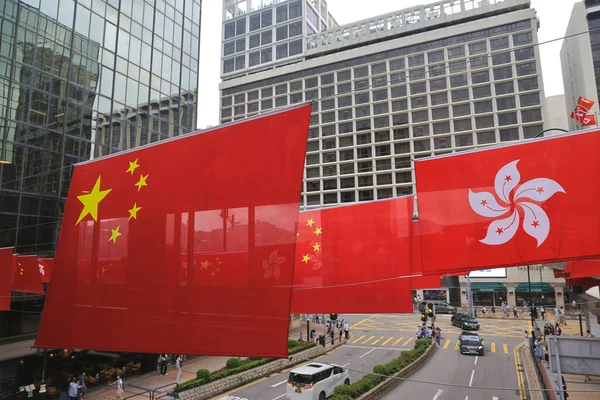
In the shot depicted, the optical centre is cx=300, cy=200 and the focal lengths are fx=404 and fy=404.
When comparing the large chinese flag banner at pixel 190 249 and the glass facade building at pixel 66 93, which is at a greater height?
the glass facade building at pixel 66 93

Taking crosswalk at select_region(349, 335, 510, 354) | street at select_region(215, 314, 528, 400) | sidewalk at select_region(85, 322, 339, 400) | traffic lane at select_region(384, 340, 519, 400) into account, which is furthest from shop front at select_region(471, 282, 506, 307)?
sidewalk at select_region(85, 322, 339, 400)

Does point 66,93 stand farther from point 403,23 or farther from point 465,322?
point 403,23

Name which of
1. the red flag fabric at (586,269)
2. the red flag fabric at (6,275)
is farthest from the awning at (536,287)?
the red flag fabric at (6,275)

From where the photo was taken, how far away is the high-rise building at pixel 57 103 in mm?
17828

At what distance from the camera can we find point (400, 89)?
231 feet

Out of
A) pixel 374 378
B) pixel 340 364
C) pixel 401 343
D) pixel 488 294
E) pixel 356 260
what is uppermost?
pixel 356 260

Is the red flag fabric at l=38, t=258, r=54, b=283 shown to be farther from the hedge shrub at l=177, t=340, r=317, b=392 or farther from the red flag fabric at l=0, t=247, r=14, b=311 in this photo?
the hedge shrub at l=177, t=340, r=317, b=392

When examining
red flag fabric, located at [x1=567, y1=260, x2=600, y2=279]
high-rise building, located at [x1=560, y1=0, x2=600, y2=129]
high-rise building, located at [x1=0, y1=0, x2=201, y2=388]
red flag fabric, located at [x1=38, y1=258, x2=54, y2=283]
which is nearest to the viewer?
red flag fabric, located at [x1=567, y1=260, x2=600, y2=279]

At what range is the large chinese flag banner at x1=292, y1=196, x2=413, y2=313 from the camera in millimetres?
9797

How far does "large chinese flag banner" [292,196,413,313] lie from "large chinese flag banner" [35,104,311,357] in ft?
18.0

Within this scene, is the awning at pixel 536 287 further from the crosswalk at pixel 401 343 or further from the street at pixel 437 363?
the crosswalk at pixel 401 343

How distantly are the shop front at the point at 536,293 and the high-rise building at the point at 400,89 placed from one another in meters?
20.7

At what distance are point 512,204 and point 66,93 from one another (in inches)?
831

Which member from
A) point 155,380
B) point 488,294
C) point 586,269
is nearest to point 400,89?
point 488,294
